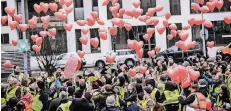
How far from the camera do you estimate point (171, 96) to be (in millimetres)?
9836

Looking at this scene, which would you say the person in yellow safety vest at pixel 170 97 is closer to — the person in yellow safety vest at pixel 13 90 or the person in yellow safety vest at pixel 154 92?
the person in yellow safety vest at pixel 154 92

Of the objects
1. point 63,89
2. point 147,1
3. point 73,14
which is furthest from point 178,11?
point 63,89

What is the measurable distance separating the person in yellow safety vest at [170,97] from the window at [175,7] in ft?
94.7

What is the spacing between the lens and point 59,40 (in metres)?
37.7

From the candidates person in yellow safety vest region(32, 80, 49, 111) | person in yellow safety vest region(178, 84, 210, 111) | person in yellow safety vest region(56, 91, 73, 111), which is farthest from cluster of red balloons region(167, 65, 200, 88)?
person in yellow safety vest region(32, 80, 49, 111)

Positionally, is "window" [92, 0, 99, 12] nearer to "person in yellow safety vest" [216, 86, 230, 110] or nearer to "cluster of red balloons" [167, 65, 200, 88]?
"cluster of red balloons" [167, 65, 200, 88]

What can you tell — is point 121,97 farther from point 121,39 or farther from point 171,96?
point 121,39

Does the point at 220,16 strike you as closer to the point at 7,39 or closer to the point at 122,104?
the point at 7,39

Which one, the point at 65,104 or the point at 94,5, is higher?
the point at 94,5

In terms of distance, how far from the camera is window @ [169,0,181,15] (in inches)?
1518

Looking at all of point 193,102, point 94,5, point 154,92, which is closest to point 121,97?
point 154,92

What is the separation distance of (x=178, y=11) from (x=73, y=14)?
782cm

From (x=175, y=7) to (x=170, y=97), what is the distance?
2940 centimetres

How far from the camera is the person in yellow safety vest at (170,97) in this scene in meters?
9.66
